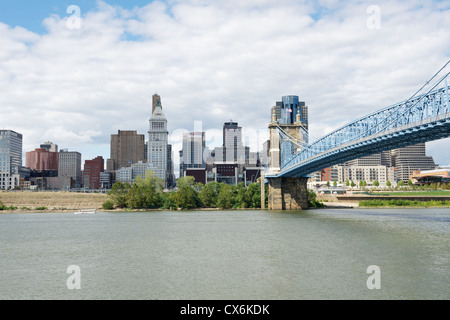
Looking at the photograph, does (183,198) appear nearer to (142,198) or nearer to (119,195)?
(142,198)

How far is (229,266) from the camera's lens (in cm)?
2339

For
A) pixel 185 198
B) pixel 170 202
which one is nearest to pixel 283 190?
pixel 185 198

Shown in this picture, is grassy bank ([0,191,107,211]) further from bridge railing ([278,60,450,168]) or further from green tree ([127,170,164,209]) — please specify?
bridge railing ([278,60,450,168])

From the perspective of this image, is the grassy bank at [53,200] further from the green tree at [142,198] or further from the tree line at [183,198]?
the green tree at [142,198]

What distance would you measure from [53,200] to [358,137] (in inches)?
2934

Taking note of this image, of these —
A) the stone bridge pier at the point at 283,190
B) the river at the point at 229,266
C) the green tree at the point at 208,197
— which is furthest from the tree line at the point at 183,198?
the river at the point at 229,266

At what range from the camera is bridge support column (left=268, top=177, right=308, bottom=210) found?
84.2m

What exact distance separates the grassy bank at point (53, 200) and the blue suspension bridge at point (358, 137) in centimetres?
4097

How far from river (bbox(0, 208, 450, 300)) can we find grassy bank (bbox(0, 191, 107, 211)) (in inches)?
2358

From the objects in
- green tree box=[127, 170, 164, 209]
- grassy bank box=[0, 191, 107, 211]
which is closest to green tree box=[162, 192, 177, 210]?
green tree box=[127, 170, 164, 209]

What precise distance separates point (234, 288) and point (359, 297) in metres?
5.29

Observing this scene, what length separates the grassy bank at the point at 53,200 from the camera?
314 feet
